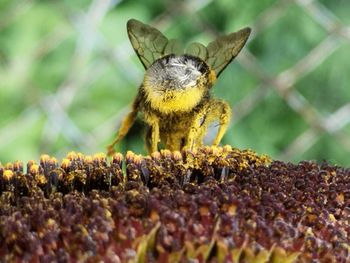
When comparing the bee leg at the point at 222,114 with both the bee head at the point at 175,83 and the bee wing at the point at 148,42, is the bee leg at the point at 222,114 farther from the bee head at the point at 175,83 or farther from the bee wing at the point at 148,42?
the bee wing at the point at 148,42

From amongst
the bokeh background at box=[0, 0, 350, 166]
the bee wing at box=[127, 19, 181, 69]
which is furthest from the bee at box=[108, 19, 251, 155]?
the bokeh background at box=[0, 0, 350, 166]

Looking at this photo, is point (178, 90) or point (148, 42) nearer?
point (178, 90)

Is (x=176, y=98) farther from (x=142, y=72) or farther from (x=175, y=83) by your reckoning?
(x=142, y=72)

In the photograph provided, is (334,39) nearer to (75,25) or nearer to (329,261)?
(75,25)

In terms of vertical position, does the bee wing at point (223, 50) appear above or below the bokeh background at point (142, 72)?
below

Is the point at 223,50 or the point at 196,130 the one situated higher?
the point at 223,50

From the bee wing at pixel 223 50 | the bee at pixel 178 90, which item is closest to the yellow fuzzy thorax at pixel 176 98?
the bee at pixel 178 90

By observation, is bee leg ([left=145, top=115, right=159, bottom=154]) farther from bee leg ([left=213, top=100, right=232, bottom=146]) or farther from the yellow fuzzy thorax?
bee leg ([left=213, top=100, right=232, bottom=146])

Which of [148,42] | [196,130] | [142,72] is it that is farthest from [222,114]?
[142,72]
